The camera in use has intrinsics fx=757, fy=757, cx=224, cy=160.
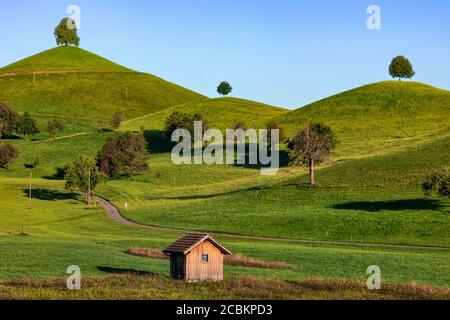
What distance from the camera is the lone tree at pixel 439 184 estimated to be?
3642 inches

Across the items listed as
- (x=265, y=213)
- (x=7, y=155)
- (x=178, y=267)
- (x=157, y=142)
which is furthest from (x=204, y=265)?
(x=157, y=142)

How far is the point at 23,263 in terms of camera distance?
5519cm

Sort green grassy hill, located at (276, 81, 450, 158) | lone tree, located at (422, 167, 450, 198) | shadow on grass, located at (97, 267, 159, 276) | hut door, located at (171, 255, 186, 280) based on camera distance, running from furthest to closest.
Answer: green grassy hill, located at (276, 81, 450, 158) < lone tree, located at (422, 167, 450, 198) < shadow on grass, located at (97, 267, 159, 276) < hut door, located at (171, 255, 186, 280)

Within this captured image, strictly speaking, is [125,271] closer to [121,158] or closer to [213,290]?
[213,290]

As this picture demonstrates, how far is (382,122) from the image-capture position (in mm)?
180250

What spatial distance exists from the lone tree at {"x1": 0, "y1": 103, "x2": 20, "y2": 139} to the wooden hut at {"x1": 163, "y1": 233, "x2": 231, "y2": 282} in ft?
474

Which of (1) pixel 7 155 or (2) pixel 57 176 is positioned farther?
(1) pixel 7 155

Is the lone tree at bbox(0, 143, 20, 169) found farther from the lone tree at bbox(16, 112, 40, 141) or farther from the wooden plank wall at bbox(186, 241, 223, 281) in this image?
the wooden plank wall at bbox(186, 241, 223, 281)

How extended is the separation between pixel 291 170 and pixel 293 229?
52.3m

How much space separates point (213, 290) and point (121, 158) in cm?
10106

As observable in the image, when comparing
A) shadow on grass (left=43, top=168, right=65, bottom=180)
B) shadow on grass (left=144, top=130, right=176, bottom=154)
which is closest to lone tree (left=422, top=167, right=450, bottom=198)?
shadow on grass (left=43, top=168, right=65, bottom=180)

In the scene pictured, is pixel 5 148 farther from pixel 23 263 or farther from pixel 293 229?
pixel 23 263

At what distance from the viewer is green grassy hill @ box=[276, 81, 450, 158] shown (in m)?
155

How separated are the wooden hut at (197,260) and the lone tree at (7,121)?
145 metres
